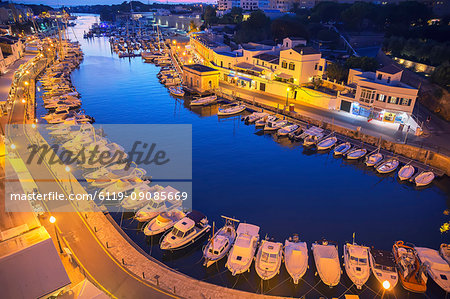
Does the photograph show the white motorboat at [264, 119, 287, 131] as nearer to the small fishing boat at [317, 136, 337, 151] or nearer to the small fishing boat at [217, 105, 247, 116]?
the small fishing boat at [317, 136, 337, 151]

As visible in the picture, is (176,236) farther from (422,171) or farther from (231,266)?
(422,171)

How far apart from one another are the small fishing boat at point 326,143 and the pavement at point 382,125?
3.34 m

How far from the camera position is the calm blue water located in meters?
21.8

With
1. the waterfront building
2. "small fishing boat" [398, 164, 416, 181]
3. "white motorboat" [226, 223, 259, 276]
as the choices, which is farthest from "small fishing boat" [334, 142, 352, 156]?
the waterfront building

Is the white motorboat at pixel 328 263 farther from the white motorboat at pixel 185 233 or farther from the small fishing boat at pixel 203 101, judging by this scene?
the small fishing boat at pixel 203 101

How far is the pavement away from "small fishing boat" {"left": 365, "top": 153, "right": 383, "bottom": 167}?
135 inches

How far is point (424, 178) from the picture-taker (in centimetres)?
3131

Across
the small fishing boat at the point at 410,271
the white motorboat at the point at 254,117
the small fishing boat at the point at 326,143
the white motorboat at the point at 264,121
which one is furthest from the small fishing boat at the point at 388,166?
the white motorboat at the point at 254,117

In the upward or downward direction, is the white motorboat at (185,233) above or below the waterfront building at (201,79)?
below

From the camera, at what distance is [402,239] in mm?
Result: 23797

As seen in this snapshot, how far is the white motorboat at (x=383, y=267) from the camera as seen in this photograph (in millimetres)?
19062

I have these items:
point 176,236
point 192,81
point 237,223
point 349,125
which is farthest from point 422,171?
point 192,81

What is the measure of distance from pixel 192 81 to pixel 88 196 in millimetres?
42196

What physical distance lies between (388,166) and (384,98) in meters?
12.1
